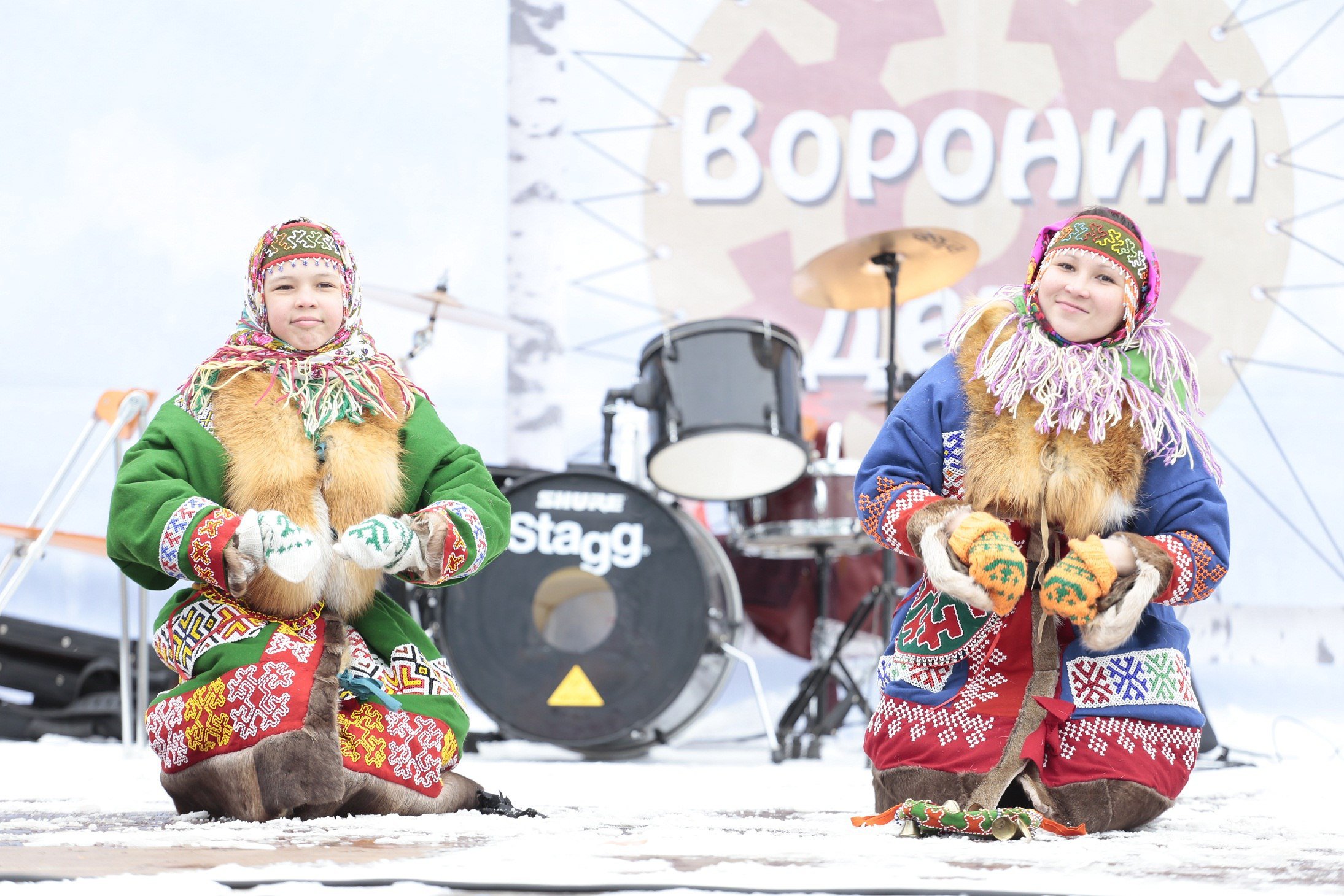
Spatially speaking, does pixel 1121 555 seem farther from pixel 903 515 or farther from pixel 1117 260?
pixel 1117 260

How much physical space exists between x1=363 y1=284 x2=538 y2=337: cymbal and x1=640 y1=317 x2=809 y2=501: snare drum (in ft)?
1.57

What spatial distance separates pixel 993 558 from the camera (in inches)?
59.7

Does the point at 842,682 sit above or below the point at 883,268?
below

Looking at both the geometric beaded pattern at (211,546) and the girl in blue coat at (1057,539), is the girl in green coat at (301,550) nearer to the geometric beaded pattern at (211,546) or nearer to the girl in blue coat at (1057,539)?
the geometric beaded pattern at (211,546)

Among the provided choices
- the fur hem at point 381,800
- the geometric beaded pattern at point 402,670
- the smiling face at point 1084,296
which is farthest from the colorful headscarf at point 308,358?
the smiling face at point 1084,296

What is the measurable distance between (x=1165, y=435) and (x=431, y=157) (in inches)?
116

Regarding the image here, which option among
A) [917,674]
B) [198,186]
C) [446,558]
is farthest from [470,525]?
[198,186]

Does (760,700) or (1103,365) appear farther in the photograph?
(760,700)

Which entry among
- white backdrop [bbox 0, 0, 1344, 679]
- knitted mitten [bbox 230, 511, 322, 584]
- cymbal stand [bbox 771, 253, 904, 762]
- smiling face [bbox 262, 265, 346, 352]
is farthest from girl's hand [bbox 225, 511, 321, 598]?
white backdrop [bbox 0, 0, 1344, 679]

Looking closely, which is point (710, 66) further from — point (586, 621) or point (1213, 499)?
point (1213, 499)

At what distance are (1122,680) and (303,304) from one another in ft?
4.20

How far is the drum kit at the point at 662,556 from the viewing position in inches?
128

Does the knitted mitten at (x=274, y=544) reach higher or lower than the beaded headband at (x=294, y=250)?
lower

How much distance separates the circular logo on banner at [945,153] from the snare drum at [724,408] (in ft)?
2.23
